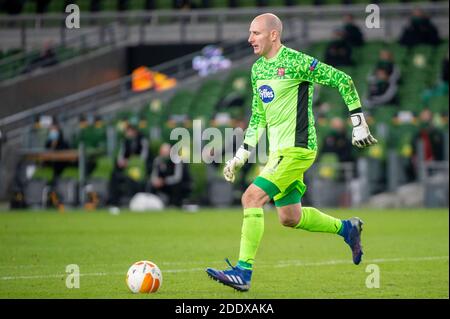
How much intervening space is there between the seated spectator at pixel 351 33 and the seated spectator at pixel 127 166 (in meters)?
6.23

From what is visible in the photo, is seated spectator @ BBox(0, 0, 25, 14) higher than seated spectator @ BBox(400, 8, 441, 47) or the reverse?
higher

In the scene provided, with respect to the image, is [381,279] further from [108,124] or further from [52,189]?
[108,124]

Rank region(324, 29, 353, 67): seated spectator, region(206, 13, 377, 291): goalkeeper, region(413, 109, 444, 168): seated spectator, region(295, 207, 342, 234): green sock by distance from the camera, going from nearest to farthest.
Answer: region(206, 13, 377, 291): goalkeeper < region(295, 207, 342, 234): green sock < region(413, 109, 444, 168): seated spectator < region(324, 29, 353, 67): seated spectator

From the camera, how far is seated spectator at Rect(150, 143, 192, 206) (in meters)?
24.8

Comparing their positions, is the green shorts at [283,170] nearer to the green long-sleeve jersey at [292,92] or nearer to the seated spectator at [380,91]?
the green long-sleeve jersey at [292,92]

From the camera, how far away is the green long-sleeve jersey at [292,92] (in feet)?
32.9

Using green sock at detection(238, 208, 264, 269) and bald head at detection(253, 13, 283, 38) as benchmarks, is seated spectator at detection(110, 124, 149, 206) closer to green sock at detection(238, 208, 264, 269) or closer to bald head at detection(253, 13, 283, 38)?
bald head at detection(253, 13, 283, 38)

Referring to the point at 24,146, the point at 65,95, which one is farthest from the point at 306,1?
the point at 24,146

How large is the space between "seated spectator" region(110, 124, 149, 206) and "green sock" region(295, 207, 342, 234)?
14543mm

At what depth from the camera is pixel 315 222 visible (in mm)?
10617

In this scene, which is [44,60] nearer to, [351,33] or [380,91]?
[351,33]

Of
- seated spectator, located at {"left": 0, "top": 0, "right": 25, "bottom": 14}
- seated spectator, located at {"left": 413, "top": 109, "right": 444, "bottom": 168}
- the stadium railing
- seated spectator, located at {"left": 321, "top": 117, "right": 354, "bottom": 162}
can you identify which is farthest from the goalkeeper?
seated spectator, located at {"left": 0, "top": 0, "right": 25, "bottom": 14}

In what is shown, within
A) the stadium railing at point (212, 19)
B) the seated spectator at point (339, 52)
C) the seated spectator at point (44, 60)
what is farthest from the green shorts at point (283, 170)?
the seated spectator at point (44, 60)

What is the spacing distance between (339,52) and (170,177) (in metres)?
5.75
